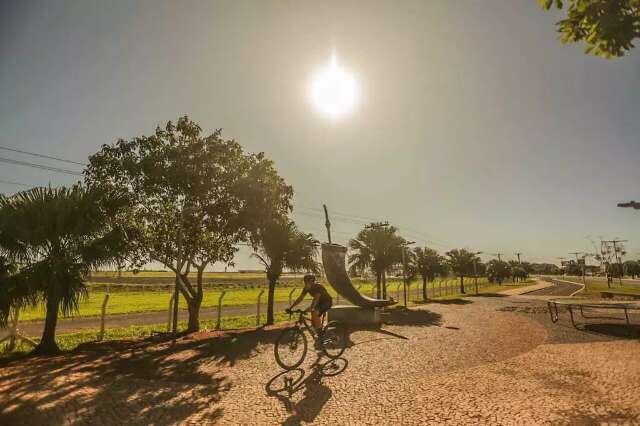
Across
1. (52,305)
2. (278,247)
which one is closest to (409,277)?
(278,247)

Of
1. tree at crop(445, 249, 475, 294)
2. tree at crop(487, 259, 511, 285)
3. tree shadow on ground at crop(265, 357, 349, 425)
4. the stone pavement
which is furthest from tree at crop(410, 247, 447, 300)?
tree at crop(487, 259, 511, 285)

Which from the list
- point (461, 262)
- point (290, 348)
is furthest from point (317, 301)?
point (461, 262)

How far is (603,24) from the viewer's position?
5023mm

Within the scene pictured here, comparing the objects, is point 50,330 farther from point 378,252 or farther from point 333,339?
point 378,252

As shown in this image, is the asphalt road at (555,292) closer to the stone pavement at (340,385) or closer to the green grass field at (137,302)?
the green grass field at (137,302)

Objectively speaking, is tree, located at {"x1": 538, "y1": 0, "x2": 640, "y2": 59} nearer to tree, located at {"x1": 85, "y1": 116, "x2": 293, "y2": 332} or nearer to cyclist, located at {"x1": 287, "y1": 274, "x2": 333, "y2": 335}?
cyclist, located at {"x1": 287, "y1": 274, "x2": 333, "y2": 335}

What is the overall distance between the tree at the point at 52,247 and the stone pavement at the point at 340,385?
1783 millimetres

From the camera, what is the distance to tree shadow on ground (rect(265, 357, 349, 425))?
19.6 ft

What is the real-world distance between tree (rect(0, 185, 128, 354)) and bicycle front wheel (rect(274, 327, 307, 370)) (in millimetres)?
6601

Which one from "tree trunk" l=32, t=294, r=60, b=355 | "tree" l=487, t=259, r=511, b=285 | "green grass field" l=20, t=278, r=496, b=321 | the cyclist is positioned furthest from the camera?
"tree" l=487, t=259, r=511, b=285

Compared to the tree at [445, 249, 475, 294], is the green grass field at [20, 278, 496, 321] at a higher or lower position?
lower

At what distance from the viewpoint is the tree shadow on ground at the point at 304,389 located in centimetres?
597

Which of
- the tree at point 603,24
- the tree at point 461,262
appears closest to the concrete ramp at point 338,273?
the tree at point 603,24

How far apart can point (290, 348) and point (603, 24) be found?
8.91 metres
